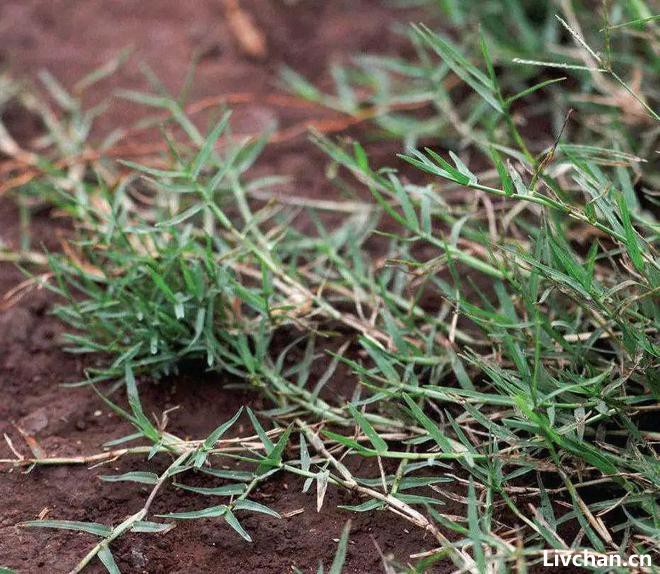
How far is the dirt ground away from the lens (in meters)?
1.39

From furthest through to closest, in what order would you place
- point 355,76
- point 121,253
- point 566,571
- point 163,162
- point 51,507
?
point 355,76
point 163,162
point 121,253
point 51,507
point 566,571

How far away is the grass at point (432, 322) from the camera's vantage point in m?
1.38

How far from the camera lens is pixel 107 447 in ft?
5.03

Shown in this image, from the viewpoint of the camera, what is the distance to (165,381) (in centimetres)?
168

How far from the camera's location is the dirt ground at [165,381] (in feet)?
4.58

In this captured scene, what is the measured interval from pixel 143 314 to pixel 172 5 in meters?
1.47

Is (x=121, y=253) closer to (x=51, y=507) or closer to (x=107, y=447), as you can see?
(x=107, y=447)

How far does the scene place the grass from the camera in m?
1.38

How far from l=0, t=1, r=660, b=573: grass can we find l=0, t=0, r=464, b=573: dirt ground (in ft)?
0.14

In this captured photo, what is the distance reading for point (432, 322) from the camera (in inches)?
65.8

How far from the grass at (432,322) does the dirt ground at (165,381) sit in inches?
1.6

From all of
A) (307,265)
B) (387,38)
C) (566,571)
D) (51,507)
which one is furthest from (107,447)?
(387,38)

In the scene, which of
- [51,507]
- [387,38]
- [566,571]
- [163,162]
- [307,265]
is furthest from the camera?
[387,38]

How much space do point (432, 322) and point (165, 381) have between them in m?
0.53
